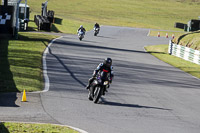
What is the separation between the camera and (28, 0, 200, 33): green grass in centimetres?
9672

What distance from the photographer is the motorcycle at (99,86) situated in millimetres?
14651

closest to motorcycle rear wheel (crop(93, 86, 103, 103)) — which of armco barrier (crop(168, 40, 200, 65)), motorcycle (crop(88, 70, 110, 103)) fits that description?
motorcycle (crop(88, 70, 110, 103))

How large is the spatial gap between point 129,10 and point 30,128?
→ 104842 mm

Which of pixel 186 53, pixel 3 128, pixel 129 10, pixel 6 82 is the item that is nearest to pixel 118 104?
pixel 6 82

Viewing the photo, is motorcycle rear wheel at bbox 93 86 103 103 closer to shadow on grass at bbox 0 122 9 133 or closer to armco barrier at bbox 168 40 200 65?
shadow on grass at bbox 0 122 9 133

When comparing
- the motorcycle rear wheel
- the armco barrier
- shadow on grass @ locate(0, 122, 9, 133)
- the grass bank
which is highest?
shadow on grass @ locate(0, 122, 9, 133)

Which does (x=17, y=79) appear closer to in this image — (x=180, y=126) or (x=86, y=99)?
(x=86, y=99)

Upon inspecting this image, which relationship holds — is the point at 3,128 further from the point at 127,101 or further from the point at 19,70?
the point at 19,70

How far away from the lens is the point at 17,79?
58.7 ft

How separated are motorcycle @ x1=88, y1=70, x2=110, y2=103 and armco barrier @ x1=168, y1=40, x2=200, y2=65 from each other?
19706 millimetres

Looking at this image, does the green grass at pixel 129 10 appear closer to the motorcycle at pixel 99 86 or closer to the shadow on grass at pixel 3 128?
the motorcycle at pixel 99 86

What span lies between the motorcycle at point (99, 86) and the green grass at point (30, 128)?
13.1 feet

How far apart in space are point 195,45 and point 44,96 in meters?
28.0

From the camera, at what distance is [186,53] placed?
36.6m
